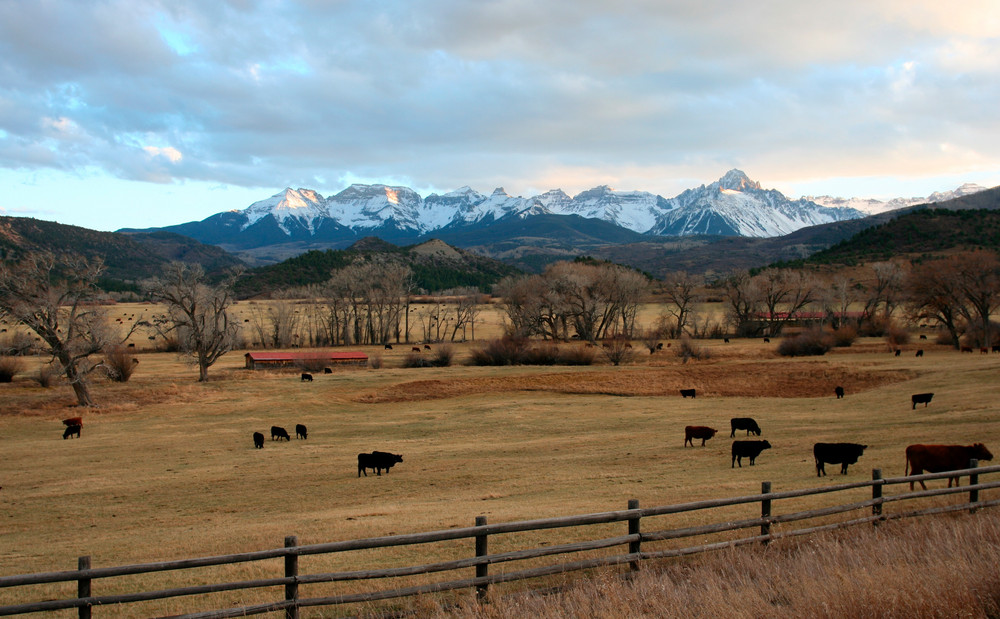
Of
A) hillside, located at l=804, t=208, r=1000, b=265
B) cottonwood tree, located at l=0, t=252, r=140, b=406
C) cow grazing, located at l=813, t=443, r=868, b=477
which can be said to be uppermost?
hillside, located at l=804, t=208, r=1000, b=265

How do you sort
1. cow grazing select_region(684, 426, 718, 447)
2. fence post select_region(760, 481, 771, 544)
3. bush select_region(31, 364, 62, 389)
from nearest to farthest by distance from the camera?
fence post select_region(760, 481, 771, 544)
cow grazing select_region(684, 426, 718, 447)
bush select_region(31, 364, 62, 389)

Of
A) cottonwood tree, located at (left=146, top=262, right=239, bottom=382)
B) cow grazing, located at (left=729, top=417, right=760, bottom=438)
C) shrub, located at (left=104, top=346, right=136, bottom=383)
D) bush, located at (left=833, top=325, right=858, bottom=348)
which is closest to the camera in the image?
cow grazing, located at (left=729, top=417, right=760, bottom=438)

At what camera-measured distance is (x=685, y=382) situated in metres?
51.3

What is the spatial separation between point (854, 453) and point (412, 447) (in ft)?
59.1

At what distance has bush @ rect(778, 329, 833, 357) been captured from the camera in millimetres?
69062

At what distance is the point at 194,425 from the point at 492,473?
77.4 ft

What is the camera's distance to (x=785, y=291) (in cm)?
10288

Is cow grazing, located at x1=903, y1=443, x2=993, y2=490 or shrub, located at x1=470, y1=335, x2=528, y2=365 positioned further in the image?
shrub, located at x1=470, y1=335, x2=528, y2=365

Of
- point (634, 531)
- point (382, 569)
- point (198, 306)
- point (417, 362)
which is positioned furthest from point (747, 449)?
point (198, 306)

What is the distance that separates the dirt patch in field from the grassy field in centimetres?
26

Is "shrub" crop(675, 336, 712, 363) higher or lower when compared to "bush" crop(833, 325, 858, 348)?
lower

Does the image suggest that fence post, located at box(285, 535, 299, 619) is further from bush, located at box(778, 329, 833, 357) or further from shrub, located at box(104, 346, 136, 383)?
bush, located at box(778, 329, 833, 357)

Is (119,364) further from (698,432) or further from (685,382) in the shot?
(698,432)

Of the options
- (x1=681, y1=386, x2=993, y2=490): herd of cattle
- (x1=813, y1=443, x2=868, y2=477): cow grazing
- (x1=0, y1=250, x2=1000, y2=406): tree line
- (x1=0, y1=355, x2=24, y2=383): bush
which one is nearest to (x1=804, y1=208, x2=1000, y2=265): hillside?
(x1=0, y1=250, x2=1000, y2=406): tree line
